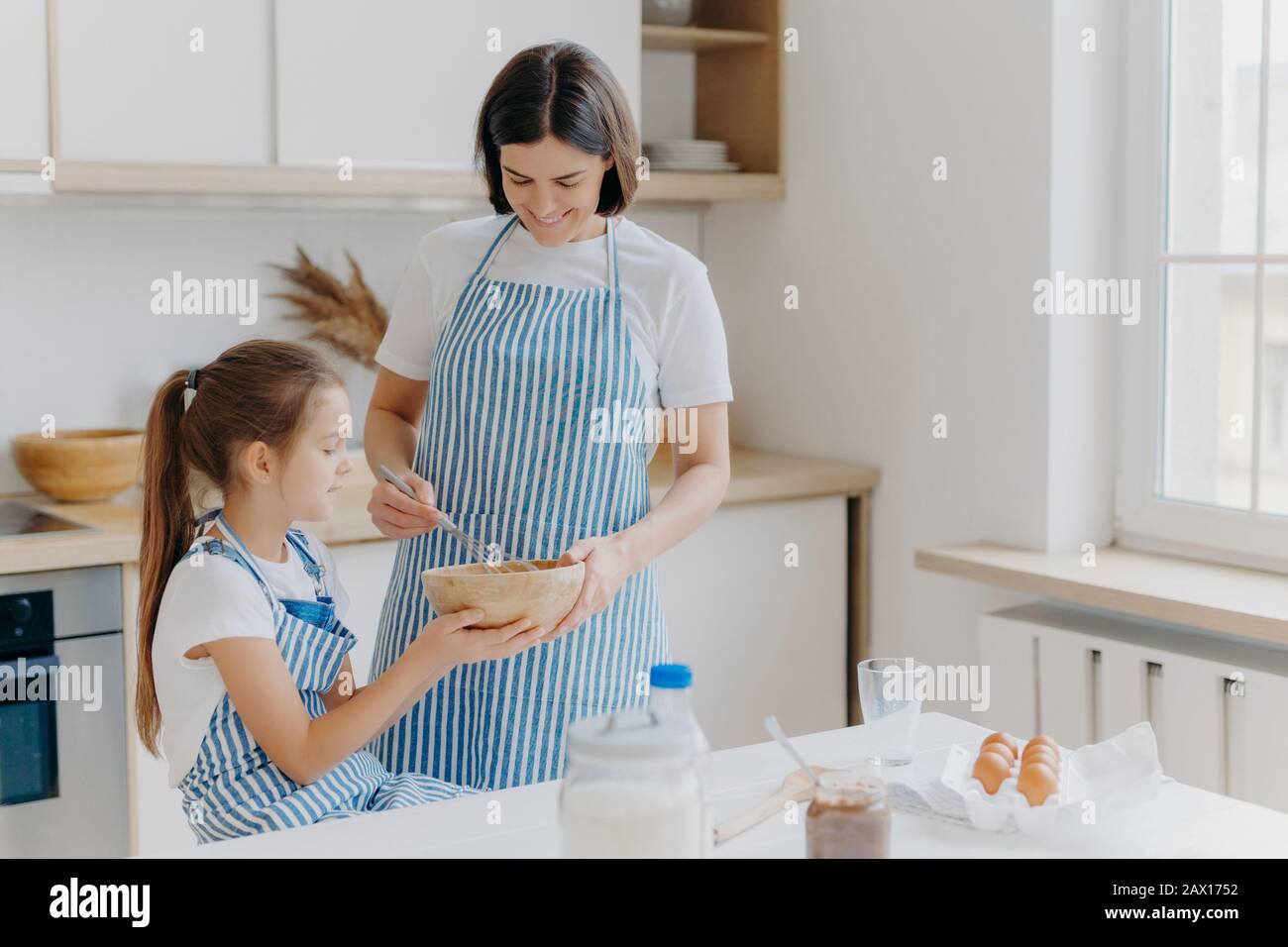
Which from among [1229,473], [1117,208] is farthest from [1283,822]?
[1117,208]

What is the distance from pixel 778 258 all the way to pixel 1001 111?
677 millimetres

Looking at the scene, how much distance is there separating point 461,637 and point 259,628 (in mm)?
189

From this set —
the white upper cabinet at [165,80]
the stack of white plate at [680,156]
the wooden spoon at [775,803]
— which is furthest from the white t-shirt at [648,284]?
the stack of white plate at [680,156]

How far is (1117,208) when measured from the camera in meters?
2.52

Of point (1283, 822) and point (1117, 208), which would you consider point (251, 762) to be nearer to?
point (1283, 822)

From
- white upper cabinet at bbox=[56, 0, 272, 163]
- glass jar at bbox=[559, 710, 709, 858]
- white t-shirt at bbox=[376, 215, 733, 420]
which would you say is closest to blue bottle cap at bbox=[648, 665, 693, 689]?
glass jar at bbox=[559, 710, 709, 858]

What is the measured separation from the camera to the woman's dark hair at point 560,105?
1571 mm

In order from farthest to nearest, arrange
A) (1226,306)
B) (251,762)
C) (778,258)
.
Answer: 1. (778,258)
2. (1226,306)
3. (251,762)

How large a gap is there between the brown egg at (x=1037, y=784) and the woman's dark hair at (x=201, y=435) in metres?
0.77

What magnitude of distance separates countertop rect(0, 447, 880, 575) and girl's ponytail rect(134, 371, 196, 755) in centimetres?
75

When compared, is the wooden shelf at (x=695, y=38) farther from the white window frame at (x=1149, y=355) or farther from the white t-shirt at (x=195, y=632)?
the white t-shirt at (x=195, y=632)

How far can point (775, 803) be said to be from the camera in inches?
48.0

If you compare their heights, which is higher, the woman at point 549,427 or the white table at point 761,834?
the woman at point 549,427
